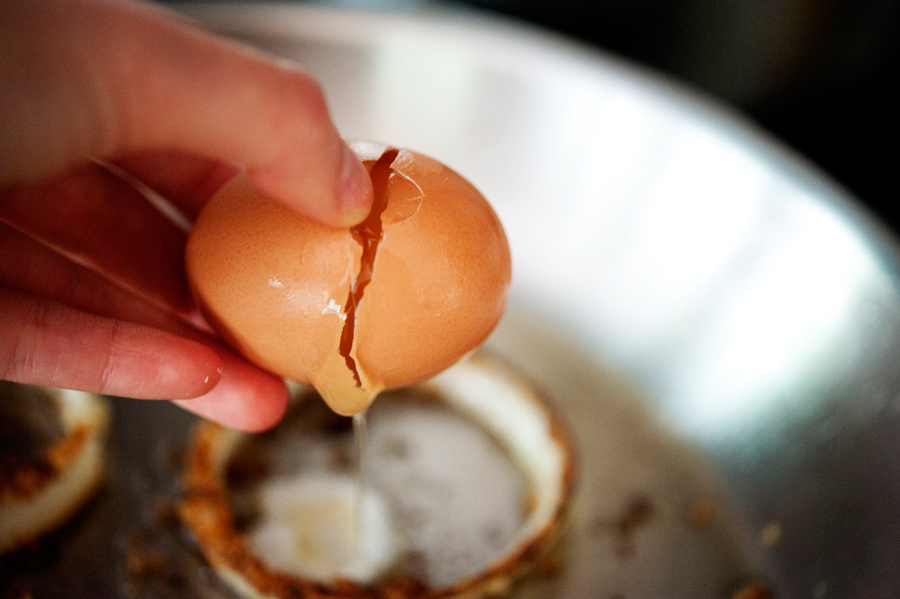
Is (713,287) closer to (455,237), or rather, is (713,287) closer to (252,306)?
(455,237)

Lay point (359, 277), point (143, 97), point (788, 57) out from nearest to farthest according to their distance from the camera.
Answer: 1. point (143, 97)
2. point (359, 277)
3. point (788, 57)

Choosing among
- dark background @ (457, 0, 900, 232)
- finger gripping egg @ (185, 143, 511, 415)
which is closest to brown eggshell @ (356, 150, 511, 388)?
finger gripping egg @ (185, 143, 511, 415)

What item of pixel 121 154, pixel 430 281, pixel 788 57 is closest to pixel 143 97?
pixel 121 154

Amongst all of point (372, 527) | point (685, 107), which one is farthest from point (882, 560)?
point (685, 107)

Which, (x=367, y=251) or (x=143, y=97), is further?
(x=367, y=251)

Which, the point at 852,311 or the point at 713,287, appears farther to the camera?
the point at 713,287

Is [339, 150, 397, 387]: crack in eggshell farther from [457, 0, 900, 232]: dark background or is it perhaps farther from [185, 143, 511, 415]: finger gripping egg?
[457, 0, 900, 232]: dark background

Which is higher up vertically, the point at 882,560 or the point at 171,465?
the point at 882,560

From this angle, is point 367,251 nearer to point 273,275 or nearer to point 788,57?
point 273,275
